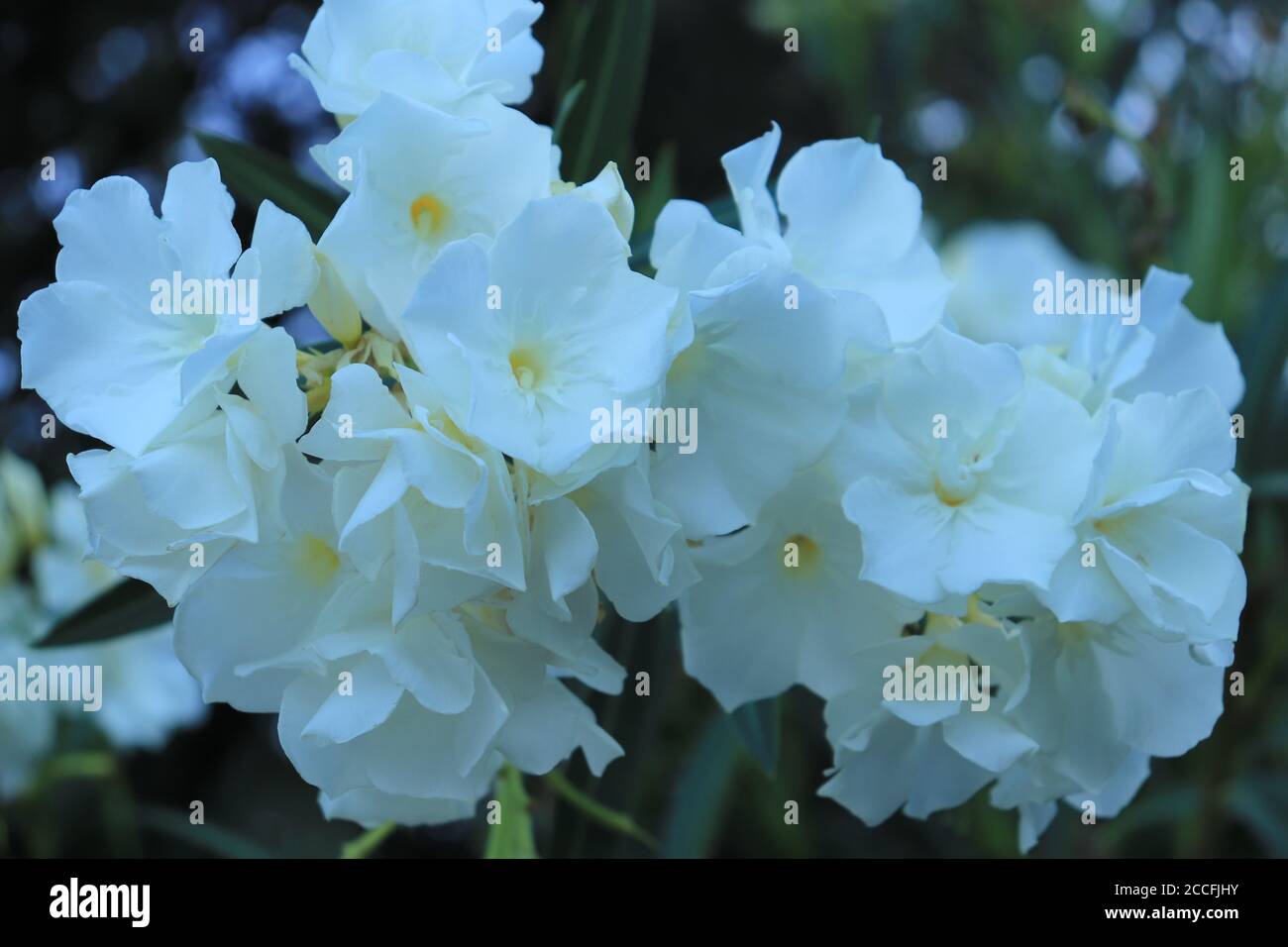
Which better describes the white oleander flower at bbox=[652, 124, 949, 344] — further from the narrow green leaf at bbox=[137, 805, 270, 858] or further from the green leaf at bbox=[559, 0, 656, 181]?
the narrow green leaf at bbox=[137, 805, 270, 858]

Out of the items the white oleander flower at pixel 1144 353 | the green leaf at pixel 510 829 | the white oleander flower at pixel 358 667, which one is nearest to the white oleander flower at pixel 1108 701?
the white oleander flower at pixel 1144 353

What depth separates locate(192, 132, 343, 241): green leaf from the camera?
1013mm

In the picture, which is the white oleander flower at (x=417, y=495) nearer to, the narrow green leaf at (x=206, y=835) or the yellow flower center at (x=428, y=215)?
the yellow flower center at (x=428, y=215)

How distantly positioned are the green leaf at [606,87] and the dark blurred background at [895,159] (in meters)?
0.11

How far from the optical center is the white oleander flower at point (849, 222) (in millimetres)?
839

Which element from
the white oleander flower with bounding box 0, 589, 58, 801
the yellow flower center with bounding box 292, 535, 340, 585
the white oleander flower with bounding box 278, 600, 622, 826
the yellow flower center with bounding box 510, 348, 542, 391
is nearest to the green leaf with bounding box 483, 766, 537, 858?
the white oleander flower with bounding box 278, 600, 622, 826

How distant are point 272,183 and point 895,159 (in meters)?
0.70

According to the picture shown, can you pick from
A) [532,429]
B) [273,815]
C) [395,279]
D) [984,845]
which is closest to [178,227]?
[395,279]

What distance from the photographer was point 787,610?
0.87 metres

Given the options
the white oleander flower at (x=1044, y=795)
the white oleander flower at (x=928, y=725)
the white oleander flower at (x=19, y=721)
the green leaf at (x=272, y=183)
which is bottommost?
the white oleander flower at (x=19, y=721)

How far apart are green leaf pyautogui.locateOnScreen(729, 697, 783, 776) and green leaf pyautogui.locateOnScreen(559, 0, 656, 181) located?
45 cm

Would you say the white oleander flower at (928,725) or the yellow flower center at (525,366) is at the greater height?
the yellow flower center at (525,366)

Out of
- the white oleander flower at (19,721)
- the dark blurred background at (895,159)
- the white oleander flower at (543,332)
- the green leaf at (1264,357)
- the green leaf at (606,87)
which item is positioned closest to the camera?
the white oleander flower at (543,332)

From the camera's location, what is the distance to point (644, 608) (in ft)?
2.48
